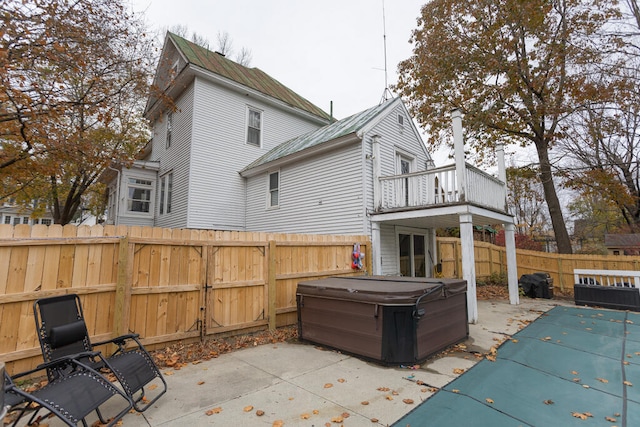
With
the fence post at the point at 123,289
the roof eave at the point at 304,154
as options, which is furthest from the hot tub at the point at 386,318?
the roof eave at the point at 304,154

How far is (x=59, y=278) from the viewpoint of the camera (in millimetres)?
3934

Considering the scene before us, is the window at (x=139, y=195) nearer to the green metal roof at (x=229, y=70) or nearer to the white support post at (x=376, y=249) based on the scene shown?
the green metal roof at (x=229, y=70)

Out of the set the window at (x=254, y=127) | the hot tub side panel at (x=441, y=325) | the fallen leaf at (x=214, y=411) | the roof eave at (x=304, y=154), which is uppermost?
the window at (x=254, y=127)

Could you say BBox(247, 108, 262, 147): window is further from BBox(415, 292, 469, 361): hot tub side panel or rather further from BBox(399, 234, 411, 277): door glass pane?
BBox(415, 292, 469, 361): hot tub side panel

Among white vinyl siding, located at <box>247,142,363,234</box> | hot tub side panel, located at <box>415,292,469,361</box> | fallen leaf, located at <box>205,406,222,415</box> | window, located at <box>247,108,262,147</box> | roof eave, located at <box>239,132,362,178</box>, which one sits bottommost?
fallen leaf, located at <box>205,406,222,415</box>

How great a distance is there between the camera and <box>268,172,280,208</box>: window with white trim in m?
11.2

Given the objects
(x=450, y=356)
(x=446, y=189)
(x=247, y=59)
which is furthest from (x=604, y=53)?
(x=247, y=59)

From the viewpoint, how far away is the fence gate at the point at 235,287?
5.29 m

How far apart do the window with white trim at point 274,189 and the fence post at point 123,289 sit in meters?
6.85

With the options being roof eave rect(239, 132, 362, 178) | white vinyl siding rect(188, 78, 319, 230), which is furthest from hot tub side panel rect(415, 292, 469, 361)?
white vinyl siding rect(188, 78, 319, 230)

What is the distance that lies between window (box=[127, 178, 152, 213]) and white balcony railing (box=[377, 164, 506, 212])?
10.8 metres

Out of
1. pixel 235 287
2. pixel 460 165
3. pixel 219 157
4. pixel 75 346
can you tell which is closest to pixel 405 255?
pixel 460 165

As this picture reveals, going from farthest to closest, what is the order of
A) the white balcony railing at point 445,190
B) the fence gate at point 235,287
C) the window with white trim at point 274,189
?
1. the window with white trim at point 274,189
2. the white balcony railing at point 445,190
3. the fence gate at point 235,287

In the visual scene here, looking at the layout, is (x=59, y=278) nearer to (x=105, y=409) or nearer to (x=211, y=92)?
(x=105, y=409)
